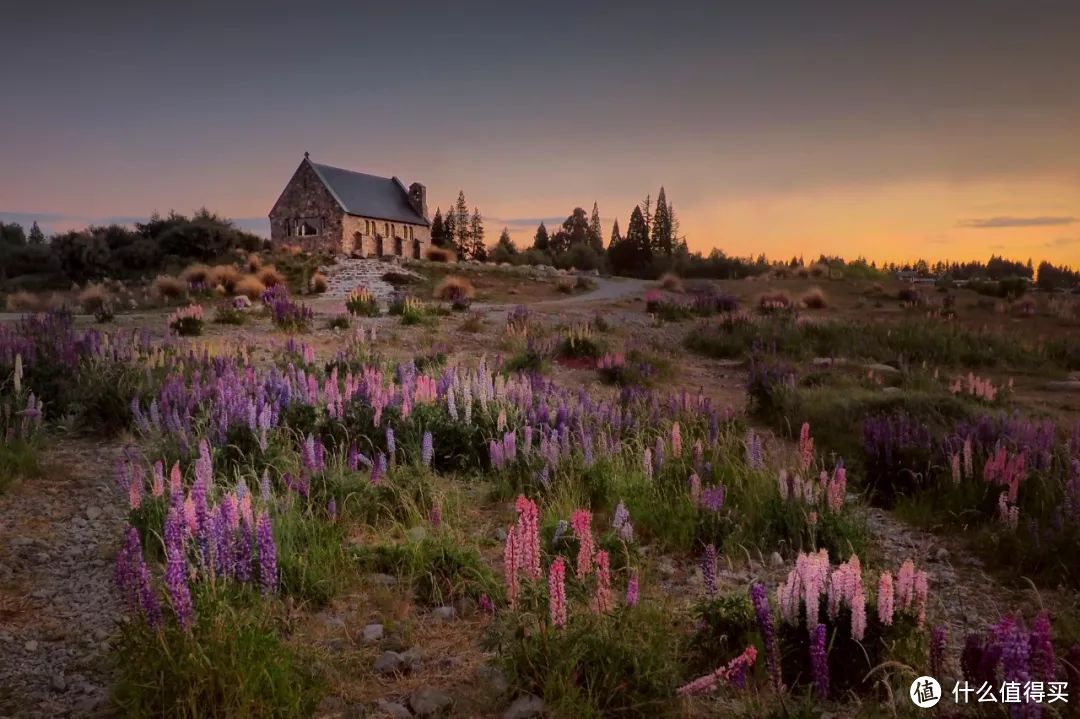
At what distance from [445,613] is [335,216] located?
4549 centimetres

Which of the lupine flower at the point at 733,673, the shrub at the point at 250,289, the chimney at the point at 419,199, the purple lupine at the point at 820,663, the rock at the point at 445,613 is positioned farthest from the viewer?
the chimney at the point at 419,199

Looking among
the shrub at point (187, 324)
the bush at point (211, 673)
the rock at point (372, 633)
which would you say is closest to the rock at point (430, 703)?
the bush at point (211, 673)

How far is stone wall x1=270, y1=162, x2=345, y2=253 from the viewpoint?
46.5 meters

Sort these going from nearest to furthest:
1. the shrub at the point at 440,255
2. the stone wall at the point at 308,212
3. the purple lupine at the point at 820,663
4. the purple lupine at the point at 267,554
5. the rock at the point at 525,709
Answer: the purple lupine at the point at 820,663
the rock at the point at 525,709
the purple lupine at the point at 267,554
the shrub at the point at 440,255
the stone wall at the point at 308,212

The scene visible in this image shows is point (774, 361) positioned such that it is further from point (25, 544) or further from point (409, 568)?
point (25, 544)

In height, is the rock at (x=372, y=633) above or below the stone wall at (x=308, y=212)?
below

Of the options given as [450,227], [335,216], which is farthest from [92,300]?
[450,227]

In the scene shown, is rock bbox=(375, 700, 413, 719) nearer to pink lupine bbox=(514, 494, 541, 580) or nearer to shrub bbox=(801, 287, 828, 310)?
pink lupine bbox=(514, 494, 541, 580)

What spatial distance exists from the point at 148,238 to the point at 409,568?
4250 centimetres

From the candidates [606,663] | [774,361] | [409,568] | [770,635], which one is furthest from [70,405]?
[774,361]

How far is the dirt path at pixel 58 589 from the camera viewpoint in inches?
123

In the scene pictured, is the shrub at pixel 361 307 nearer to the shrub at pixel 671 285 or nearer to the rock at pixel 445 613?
the rock at pixel 445 613

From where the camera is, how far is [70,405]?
23.5 feet

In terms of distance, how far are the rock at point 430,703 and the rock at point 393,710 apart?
0.11 ft
